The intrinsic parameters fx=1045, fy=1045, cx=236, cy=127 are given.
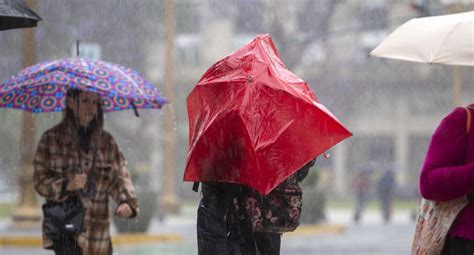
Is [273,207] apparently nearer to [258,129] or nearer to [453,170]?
[258,129]

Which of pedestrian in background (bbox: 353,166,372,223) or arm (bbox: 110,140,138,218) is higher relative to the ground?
arm (bbox: 110,140,138,218)

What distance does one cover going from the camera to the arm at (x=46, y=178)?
6.29m

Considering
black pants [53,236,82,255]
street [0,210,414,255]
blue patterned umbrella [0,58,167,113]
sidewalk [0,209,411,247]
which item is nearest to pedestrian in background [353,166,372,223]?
sidewalk [0,209,411,247]

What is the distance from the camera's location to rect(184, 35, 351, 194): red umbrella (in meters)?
4.73

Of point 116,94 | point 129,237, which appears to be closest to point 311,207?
point 129,237

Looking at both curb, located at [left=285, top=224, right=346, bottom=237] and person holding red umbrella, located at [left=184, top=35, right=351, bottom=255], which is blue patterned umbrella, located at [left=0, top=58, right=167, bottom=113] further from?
curb, located at [left=285, top=224, right=346, bottom=237]

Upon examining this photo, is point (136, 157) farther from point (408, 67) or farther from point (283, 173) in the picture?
point (283, 173)

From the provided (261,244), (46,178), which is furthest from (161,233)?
(261,244)

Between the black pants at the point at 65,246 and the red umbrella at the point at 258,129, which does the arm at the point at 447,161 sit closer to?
the red umbrella at the point at 258,129

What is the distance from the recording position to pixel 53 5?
27.6 meters

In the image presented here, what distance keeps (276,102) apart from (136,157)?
48665mm

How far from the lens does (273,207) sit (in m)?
4.86

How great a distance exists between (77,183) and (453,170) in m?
2.55

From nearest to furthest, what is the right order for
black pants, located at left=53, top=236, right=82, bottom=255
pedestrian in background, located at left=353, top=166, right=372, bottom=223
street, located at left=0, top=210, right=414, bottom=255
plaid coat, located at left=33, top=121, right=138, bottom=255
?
1. black pants, located at left=53, top=236, right=82, bottom=255
2. plaid coat, located at left=33, top=121, right=138, bottom=255
3. street, located at left=0, top=210, right=414, bottom=255
4. pedestrian in background, located at left=353, top=166, right=372, bottom=223
